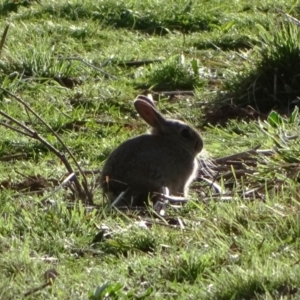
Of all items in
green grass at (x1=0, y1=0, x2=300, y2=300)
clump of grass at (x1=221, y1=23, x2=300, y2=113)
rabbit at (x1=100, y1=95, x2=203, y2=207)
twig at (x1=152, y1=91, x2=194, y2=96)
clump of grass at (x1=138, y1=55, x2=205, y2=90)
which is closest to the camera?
green grass at (x1=0, y1=0, x2=300, y2=300)

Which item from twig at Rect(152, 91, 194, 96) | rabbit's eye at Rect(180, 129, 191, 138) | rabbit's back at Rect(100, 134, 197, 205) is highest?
rabbit's eye at Rect(180, 129, 191, 138)

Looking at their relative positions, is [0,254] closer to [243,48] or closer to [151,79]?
[151,79]

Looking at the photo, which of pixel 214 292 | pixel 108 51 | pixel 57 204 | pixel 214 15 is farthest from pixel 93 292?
pixel 214 15

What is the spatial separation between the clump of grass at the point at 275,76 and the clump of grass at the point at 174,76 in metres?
0.85

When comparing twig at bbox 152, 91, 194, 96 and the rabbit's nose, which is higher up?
the rabbit's nose

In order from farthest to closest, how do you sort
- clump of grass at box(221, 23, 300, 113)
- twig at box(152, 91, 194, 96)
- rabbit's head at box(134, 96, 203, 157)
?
twig at box(152, 91, 194, 96)
clump of grass at box(221, 23, 300, 113)
rabbit's head at box(134, 96, 203, 157)

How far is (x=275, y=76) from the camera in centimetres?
841

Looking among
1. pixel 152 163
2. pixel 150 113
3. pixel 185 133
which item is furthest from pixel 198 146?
pixel 152 163

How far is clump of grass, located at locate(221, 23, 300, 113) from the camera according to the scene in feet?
→ 27.4

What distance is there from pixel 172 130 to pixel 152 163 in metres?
0.56

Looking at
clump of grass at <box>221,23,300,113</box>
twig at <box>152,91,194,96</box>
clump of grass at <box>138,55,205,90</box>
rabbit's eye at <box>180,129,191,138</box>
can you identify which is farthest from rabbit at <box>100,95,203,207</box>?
clump of grass at <box>138,55,205,90</box>

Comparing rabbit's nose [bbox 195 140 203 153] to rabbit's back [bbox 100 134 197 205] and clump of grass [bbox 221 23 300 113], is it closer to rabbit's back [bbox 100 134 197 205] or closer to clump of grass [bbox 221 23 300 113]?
rabbit's back [bbox 100 134 197 205]

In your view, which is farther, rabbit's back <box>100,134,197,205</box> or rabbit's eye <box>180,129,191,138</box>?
rabbit's eye <box>180,129,191,138</box>

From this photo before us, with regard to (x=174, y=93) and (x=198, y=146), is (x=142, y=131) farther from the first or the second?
(x=198, y=146)
